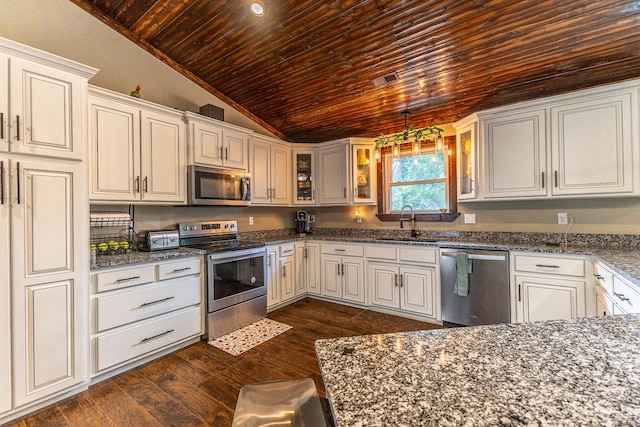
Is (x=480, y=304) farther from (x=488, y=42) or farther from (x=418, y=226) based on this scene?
(x=488, y=42)

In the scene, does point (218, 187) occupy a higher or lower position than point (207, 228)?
higher

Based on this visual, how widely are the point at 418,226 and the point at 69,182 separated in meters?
3.67

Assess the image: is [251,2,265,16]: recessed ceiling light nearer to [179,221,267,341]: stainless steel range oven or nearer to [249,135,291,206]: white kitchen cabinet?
[249,135,291,206]: white kitchen cabinet

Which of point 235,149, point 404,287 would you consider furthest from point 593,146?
point 235,149

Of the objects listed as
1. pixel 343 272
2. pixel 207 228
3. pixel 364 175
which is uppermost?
pixel 364 175

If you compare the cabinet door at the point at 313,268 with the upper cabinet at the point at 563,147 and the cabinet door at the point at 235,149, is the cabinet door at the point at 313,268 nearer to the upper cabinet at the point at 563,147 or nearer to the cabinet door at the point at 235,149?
the cabinet door at the point at 235,149

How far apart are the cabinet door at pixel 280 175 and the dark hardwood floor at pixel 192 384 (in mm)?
1851

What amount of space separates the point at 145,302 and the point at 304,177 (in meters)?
2.70

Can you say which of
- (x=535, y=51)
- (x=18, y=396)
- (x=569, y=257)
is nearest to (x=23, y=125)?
(x=18, y=396)

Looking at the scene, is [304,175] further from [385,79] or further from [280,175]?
[385,79]

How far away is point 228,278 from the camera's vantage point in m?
2.94

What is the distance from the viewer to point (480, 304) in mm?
2793

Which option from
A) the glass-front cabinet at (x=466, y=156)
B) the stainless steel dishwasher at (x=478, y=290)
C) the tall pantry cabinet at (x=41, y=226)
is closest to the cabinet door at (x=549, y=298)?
the stainless steel dishwasher at (x=478, y=290)

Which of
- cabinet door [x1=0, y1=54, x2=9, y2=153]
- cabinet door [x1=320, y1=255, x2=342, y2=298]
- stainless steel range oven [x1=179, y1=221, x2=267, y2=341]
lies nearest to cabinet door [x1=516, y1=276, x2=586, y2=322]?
cabinet door [x1=320, y1=255, x2=342, y2=298]
